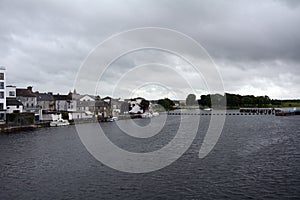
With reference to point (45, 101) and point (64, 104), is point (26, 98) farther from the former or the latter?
point (64, 104)

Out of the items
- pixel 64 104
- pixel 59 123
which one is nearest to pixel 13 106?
pixel 59 123

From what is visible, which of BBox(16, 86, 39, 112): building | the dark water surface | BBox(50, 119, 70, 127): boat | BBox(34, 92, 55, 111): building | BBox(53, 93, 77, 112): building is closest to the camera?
the dark water surface

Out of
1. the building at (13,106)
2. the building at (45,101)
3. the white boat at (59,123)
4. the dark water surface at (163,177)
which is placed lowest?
the dark water surface at (163,177)

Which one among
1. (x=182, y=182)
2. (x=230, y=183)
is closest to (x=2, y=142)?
(x=182, y=182)

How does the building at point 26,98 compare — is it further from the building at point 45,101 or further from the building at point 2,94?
the building at point 2,94

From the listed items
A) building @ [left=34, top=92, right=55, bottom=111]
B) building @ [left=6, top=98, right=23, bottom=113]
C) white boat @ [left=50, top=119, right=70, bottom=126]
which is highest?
building @ [left=34, top=92, right=55, bottom=111]

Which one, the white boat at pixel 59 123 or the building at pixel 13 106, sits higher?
the building at pixel 13 106

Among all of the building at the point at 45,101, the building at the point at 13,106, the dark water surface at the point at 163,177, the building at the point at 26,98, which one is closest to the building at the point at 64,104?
the building at the point at 45,101

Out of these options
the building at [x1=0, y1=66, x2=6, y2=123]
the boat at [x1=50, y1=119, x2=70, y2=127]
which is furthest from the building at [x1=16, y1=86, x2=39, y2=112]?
the building at [x1=0, y1=66, x2=6, y2=123]

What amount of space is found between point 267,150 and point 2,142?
113ft

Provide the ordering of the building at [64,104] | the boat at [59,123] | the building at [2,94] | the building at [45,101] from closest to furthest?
the building at [2,94] → the boat at [59,123] → the building at [45,101] → the building at [64,104]

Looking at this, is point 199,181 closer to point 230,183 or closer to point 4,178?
point 230,183

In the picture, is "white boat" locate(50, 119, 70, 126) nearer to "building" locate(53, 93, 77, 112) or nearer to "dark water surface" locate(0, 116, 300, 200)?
"building" locate(53, 93, 77, 112)

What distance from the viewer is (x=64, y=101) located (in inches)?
3782
